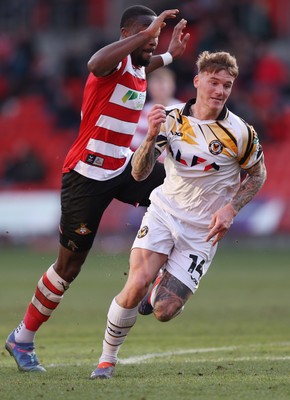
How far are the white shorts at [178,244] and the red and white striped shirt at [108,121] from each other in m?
0.71

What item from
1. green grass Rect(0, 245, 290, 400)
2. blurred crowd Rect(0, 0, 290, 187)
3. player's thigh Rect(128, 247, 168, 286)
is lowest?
blurred crowd Rect(0, 0, 290, 187)

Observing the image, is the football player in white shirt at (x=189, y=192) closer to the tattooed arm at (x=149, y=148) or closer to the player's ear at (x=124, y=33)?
the tattooed arm at (x=149, y=148)

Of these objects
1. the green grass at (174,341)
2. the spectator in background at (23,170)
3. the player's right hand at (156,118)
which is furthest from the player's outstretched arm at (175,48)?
A: the spectator in background at (23,170)

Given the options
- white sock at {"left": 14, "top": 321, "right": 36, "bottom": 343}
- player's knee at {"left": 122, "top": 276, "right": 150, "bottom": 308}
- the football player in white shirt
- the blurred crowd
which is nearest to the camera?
player's knee at {"left": 122, "top": 276, "right": 150, "bottom": 308}

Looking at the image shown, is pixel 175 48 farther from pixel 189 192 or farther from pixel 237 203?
pixel 237 203

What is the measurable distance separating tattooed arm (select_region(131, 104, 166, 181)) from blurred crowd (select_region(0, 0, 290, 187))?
13.9 metres

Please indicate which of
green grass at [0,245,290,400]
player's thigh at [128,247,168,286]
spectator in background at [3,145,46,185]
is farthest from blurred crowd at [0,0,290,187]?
player's thigh at [128,247,168,286]

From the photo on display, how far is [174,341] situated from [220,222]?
301cm

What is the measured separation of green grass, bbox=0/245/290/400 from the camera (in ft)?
22.7

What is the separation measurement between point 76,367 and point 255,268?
28.9ft

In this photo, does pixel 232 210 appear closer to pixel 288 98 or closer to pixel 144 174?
pixel 144 174

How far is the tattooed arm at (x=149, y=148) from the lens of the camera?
7.07 m

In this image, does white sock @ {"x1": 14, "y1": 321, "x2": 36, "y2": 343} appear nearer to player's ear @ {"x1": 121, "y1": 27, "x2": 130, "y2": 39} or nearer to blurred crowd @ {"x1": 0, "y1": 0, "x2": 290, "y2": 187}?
player's ear @ {"x1": 121, "y1": 27, "x2": 130, "y2": 39}

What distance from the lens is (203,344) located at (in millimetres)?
9656
